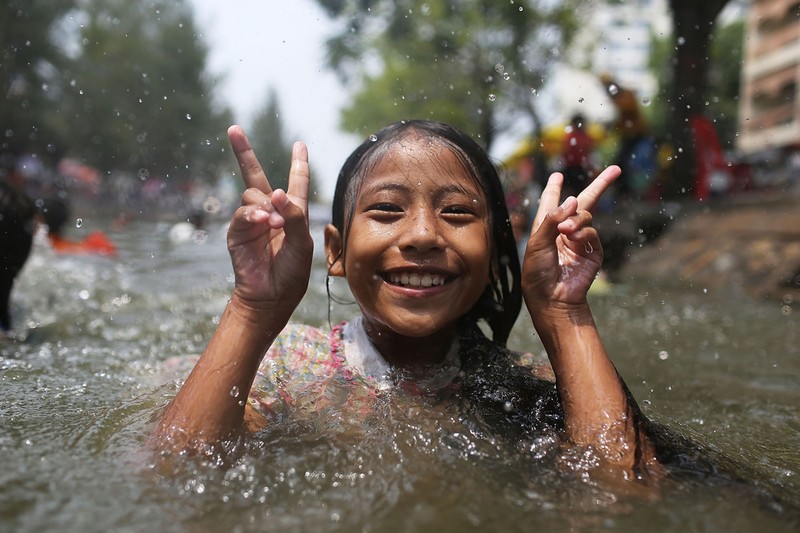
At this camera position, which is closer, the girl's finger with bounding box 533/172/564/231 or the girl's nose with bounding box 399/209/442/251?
the girl's nose with bounding box 399/209/442/251

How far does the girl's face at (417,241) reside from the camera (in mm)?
2109

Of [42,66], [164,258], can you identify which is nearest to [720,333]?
[164,258]

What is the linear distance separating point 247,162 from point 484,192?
2.51ft

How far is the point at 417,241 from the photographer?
208cm

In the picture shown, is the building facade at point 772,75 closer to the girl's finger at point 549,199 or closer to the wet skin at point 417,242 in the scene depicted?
the girl's finger at point 549,199

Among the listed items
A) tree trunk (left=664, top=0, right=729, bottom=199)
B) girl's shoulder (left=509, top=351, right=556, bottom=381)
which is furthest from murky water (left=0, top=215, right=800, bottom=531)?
tree trunk (left=664, top=0, right=729, bottom=199)

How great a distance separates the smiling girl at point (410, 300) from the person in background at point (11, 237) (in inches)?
94.9

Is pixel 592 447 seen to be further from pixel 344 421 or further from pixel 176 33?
pixel 176 33

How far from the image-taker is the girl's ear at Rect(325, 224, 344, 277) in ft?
8.24

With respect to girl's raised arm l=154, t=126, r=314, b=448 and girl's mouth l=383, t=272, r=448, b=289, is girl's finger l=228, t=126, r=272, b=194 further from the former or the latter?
girl's mouth l=383, t=272, r=448, b=289

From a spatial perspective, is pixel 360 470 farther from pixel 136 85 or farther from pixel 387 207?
pixel 136 85

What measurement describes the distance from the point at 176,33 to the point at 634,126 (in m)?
26.3

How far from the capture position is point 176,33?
99.9 ft

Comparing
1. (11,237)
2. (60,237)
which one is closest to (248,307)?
(11,237)
